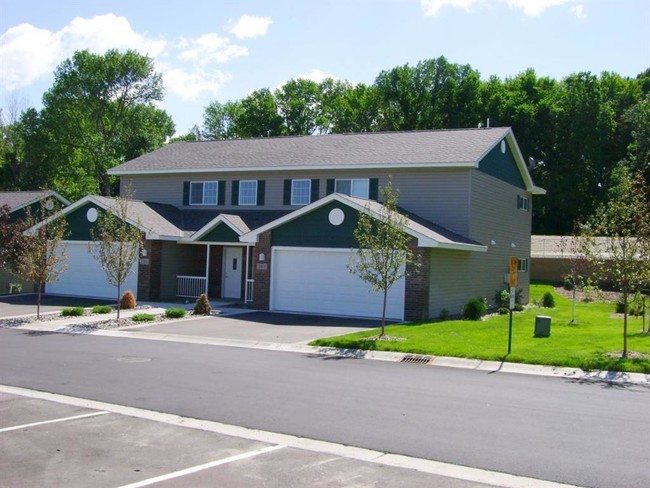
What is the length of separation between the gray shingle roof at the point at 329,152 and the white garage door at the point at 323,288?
522 centimetres

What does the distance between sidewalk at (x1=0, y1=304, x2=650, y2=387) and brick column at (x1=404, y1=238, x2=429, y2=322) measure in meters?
5.60

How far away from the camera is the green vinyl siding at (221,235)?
28.9 meters

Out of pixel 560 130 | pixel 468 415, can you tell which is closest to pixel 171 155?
pixel 468 415

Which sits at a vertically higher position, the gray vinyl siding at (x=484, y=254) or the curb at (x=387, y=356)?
the gray vinyl siding at (x=484, y=254)

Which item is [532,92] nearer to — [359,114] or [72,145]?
[359,114]

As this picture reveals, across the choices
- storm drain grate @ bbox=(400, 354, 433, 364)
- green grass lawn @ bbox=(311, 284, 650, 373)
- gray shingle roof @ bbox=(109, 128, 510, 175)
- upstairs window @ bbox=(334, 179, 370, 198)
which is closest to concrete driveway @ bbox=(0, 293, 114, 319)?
gray shingle roof @ bbox=(109, 128, 510, 175)

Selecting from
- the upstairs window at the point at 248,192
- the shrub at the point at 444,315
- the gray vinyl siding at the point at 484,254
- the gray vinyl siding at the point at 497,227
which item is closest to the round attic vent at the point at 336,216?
the gray vinyl siding at the point at 484,254

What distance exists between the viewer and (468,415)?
10430 millimetres

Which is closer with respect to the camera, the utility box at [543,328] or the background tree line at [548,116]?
the utility box at [543,328]

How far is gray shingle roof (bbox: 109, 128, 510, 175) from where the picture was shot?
2853cm

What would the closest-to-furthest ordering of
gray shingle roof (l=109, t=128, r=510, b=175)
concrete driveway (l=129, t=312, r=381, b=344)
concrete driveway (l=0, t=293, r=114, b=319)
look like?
concrete driveway (l=129, t=312, r=381, b=344)
concrete driveway (l=0, t=293, r=114, b=319)
gray shingle roof (l=109, t=128, r=510, b=175)

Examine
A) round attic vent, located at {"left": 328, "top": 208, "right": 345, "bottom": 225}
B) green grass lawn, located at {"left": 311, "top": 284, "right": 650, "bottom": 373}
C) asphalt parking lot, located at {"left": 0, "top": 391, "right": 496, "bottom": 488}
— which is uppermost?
round attic vent, located at {"left": 328, "top": 208, "right": 345, "bottom": 225}

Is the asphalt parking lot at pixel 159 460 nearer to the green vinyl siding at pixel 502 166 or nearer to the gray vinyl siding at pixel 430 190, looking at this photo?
the gray vinyl siding at pixel 430 190

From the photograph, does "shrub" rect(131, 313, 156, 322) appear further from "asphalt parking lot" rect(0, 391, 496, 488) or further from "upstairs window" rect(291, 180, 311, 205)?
"asphalt parking lot" rect(0, 391, 496, 488)
